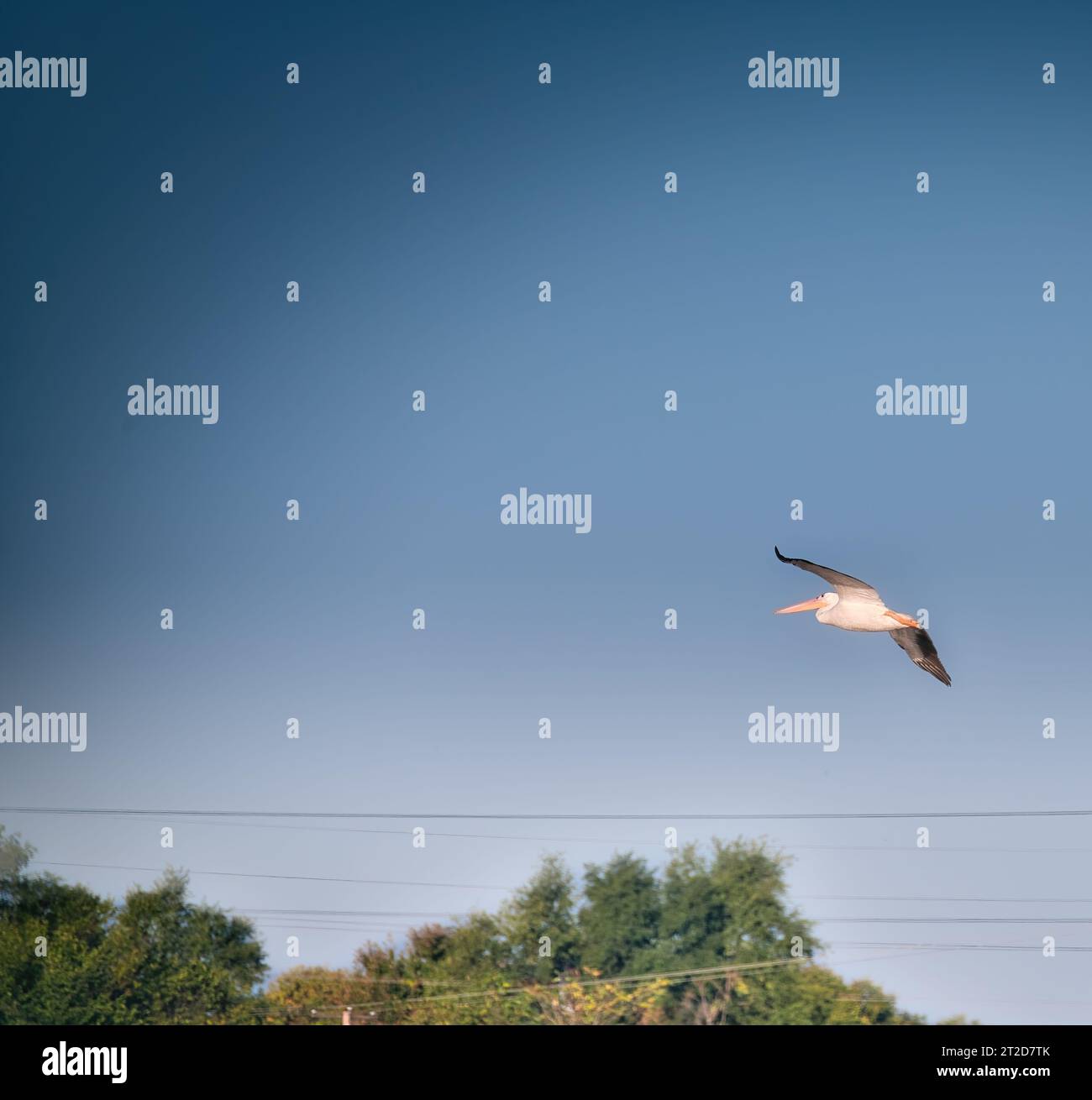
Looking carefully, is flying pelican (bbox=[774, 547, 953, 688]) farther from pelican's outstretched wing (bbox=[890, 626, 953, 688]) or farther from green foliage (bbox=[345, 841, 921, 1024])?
green foliage (bbox=[345, 841, 921, 1024])

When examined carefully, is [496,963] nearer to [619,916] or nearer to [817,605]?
[619,916]

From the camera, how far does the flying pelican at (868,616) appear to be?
26.0m

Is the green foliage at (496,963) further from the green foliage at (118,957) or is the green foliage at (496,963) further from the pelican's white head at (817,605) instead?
the pelican's white head at (817,605)

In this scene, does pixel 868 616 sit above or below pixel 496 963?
above

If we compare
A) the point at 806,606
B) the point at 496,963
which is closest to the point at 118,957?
the point at 496,963

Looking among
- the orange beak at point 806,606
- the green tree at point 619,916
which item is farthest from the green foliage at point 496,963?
the orange beak at point 806,606

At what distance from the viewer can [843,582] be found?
1019 inches

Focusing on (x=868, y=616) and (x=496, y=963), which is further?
(x=496, y=963)

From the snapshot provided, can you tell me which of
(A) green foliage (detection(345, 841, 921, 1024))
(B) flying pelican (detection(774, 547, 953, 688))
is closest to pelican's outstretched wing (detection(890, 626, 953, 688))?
(B) flying pelican (detection(774, 547, 953, 688))

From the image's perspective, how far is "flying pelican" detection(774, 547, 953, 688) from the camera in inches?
1022

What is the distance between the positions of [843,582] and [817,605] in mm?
2478

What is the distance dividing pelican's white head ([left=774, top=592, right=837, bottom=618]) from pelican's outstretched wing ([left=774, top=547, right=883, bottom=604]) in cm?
44
